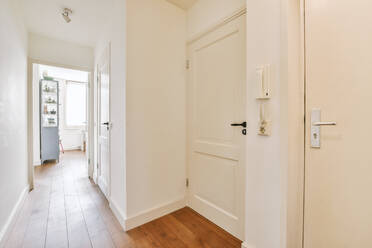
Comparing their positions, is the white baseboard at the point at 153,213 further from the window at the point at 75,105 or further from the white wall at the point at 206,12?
the window at the point at 75,105

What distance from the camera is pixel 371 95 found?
0.86 m

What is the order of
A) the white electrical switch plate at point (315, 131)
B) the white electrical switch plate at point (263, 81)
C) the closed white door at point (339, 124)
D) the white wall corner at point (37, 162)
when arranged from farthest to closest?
the white wall corner at point (37, 162), the white electrical switch plate at point (263, 81), the white electrical switch plate at point (315, 131), the closed white door at point (339, 124)

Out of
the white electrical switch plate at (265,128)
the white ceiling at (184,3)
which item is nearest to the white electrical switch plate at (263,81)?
the white electrical switch plate at (265,128)

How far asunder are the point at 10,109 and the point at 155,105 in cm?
153

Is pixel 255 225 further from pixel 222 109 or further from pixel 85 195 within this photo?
pixel 85 195

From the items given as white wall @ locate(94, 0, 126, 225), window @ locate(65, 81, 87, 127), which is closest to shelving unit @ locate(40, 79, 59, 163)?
window @ locate(65, 81, 87, 127)

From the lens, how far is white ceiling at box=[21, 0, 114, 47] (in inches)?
80.6

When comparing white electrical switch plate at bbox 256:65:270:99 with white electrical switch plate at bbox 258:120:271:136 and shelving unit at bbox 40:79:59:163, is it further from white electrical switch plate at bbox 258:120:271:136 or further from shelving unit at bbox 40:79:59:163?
shelving unit at bbox 40:79:59:163

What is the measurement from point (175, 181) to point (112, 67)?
62.9 inches

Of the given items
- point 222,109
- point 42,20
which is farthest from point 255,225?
point 42,20

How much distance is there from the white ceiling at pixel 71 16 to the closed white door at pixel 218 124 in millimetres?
1346

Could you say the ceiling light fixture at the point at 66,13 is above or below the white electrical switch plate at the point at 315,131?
above

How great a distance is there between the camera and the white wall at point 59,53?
270cm

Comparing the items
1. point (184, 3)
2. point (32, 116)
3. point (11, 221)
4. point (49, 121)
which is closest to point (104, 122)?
point (32, 116)
